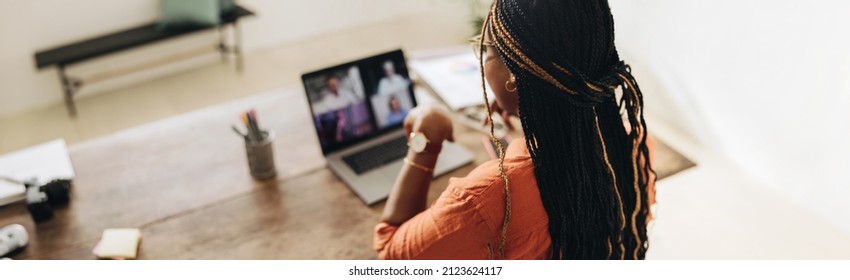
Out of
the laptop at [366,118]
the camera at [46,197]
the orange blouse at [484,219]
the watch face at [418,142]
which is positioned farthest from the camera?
the laptop at [366,118]

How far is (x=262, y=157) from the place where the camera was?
1.46m

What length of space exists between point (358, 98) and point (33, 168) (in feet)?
2.38

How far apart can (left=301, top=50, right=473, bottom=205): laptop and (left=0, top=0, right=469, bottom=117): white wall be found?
4.83ft

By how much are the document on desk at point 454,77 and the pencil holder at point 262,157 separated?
48 centimetres

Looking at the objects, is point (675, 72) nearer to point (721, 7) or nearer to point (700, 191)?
point (721, 7)

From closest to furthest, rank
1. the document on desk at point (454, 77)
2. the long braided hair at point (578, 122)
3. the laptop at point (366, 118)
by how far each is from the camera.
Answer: the long braided hair at point (578, 122)
the laptop at point (366, 118)
the document on desk at point (454, 77)

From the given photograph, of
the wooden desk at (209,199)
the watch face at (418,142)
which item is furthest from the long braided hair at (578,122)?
the wooden desk at (209,199)

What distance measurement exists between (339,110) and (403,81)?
162 mm

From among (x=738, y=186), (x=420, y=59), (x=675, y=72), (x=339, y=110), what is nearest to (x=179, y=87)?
(x=420, y=59)

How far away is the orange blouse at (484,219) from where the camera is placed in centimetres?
103

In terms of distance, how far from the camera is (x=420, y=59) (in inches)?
77.3

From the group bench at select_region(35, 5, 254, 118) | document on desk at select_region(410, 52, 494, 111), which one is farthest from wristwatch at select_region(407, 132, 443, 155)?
bench at select_region(35, 5, 254, 118)

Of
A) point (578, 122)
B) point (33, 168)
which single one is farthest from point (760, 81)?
point (33, 168)

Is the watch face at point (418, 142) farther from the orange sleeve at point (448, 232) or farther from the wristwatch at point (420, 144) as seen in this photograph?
the orange sleeve at point (448, 232)
